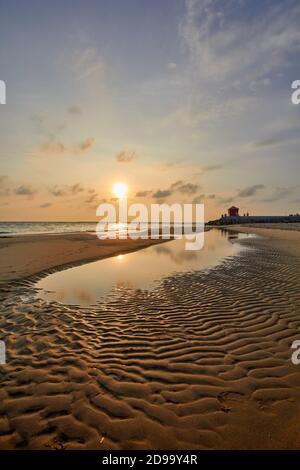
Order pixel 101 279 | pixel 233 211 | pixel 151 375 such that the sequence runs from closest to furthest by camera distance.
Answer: pixel 151 375, pixel 101 279, pixel 233 211

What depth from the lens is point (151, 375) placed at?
209 inches

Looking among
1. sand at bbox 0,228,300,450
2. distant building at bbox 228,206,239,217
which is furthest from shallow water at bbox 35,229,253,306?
distant building at bbox 228,206,239,217

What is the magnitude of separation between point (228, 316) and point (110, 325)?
3.89 metres

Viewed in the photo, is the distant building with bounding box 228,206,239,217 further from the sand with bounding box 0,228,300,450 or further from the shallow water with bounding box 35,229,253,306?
the sand with bounding box 0,228,300,450

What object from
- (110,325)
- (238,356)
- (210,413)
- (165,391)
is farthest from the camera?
(110,325)

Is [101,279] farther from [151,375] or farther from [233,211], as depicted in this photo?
[233,211]

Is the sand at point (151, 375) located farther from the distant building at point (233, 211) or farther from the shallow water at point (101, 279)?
the distant building at point (233, 211)

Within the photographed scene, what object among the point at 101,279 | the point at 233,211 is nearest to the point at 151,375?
the point at 101,279

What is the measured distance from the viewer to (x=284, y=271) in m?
15.2

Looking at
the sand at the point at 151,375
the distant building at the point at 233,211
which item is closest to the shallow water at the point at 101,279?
the sand at the point at 151,375

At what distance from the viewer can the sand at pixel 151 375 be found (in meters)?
3.87
